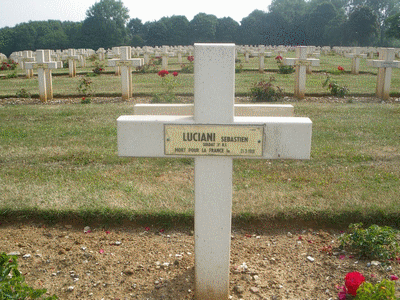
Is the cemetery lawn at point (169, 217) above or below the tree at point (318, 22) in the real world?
below

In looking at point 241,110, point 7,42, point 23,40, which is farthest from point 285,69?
point 7,42

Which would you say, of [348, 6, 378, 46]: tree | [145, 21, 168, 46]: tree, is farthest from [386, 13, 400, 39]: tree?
[145, 21, 168, 46]: tree

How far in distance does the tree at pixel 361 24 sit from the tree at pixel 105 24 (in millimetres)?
34415

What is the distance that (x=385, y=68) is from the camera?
11133 millimetres

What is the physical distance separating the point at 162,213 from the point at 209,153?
152 cm

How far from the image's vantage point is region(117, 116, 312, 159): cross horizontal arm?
2555mm

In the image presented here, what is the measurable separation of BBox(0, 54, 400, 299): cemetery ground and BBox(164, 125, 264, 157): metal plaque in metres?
0.99

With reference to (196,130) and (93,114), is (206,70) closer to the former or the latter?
(196,130)

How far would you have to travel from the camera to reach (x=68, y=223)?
155 inches

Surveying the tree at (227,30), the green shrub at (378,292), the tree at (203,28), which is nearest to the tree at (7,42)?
the tree at (203,28)

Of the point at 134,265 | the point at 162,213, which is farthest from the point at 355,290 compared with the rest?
the point at 162,213

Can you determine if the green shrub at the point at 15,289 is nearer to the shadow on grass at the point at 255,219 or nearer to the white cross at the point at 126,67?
the shadow on grass at the point at 255,219

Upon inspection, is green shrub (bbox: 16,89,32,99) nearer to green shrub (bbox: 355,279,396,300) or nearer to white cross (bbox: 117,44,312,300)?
white cross (bbox: 117,44,312,300)

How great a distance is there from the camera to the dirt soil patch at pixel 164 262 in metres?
2.90
